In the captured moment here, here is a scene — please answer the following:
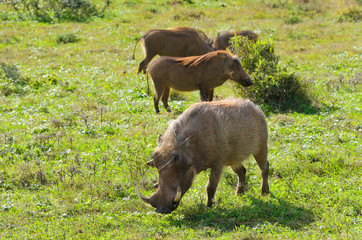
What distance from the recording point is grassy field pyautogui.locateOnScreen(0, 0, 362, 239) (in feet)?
16.1

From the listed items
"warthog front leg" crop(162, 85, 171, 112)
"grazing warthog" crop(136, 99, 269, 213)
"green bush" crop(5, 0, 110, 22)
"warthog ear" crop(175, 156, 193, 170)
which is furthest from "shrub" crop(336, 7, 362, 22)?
"warthog ear" crop(175, 156, 193, 170)

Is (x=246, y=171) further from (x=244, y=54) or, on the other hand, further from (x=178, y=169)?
(x=244, y=54)

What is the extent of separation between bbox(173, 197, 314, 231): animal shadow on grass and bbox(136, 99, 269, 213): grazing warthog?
0.74 feet

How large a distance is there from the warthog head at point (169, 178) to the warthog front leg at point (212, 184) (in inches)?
14.6

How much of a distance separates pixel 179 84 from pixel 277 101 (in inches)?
77.5

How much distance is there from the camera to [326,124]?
7789mm

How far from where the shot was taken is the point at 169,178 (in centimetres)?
488

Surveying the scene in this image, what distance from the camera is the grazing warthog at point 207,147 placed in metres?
4.87

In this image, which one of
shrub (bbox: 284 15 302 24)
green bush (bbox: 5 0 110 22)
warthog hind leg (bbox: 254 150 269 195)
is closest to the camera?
warthog hind leg (bbox: 254 150 269 195)

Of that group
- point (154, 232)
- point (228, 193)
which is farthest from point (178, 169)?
point (228, 193)

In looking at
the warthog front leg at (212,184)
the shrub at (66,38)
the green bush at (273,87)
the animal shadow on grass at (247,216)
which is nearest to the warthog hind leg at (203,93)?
the green bush at (273,87)

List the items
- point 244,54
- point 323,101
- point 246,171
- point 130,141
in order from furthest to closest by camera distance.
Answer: point 244,54
point 323,101
point 130,141
point 246,171

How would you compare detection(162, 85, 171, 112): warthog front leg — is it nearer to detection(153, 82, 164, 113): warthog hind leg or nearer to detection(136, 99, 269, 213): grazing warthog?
detection(153, 82, 164, 113): warthog hind leg

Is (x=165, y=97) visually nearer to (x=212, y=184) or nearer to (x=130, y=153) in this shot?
(x=130, y=153)
